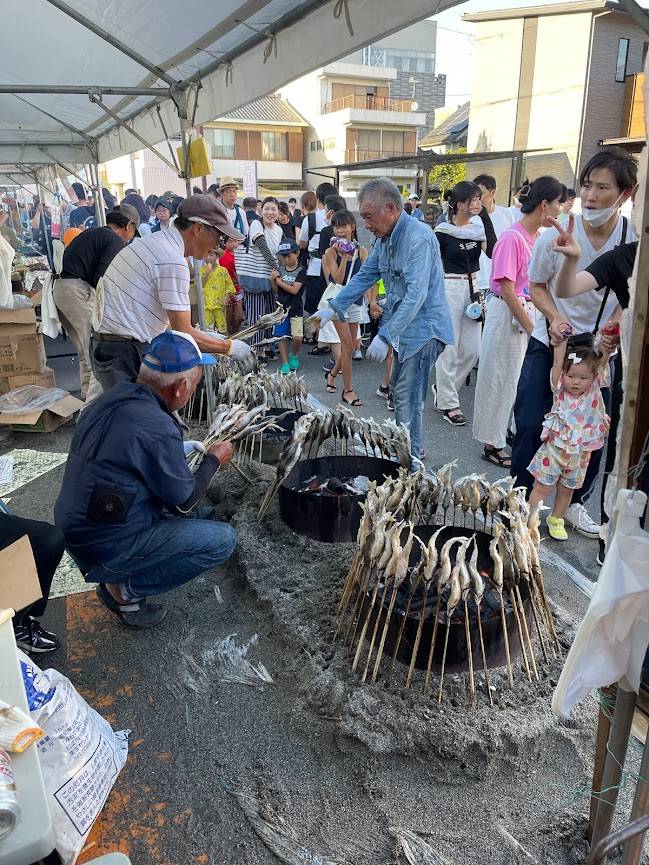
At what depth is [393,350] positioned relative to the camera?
13.1ft

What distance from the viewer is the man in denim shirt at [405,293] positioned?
11.5 feet

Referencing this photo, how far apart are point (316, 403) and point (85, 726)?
4.14 meters

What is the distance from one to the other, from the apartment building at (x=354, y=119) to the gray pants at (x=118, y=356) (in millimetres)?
30640

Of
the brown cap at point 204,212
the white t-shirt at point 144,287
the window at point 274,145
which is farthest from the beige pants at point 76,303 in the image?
the window at point 274,145

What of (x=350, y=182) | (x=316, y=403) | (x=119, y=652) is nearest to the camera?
(x=119, y=652)

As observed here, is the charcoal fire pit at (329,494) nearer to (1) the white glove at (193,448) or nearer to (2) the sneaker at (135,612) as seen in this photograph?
(1) the white glove at (193,448)

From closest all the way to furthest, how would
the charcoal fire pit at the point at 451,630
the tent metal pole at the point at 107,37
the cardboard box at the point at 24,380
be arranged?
the charcoal fire pit at the point at 451,630 < the tent metal pole at the point at 107,37 < the cardboard box at the point at 24,380

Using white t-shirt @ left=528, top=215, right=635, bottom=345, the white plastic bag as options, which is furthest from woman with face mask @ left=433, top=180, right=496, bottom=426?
the white plastic bag

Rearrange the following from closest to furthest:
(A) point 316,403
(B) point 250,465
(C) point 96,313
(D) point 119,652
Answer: (D) point 119,652
(C) point 96,313
(B) point 250,465
(A) point 316,403

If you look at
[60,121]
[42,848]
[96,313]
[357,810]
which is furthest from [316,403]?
[60,121]

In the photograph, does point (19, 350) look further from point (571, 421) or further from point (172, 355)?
point (571, 421)

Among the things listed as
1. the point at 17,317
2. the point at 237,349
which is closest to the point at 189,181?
the point at 237,349

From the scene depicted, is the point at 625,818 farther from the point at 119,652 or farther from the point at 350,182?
the point at 350,182

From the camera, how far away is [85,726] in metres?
1.87
